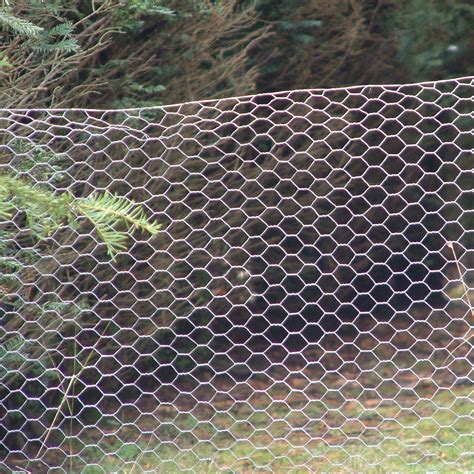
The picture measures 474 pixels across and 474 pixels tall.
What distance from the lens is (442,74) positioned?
19.1ft

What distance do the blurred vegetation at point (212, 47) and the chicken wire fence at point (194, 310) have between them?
0.17m

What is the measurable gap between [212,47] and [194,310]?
57.3 inches

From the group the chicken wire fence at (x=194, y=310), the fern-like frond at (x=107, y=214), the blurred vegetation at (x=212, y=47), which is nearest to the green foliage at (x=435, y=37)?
the blurred vegetation at (x=212, y=47)

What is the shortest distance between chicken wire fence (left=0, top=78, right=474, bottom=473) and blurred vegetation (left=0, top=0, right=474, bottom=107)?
172 mm

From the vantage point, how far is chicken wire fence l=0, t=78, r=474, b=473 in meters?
4.01

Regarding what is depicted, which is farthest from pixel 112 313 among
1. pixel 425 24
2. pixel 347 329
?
pixel 425 24

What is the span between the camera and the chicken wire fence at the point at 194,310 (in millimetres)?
4008

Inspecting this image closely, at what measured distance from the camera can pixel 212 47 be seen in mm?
4918

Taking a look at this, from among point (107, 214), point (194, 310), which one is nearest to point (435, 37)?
point (194, 310)

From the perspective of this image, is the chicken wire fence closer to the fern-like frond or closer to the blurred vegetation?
the blurred vegetation

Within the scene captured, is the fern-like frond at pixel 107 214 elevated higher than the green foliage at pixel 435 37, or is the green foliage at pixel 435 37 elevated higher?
the fern-like frond at pixel 107 214

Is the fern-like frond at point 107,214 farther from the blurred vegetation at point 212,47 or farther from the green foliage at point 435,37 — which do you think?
the green foliage at point 435,37

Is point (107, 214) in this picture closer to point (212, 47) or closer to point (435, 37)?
point (212, 47)

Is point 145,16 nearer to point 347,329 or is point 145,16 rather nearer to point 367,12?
point 367,12
